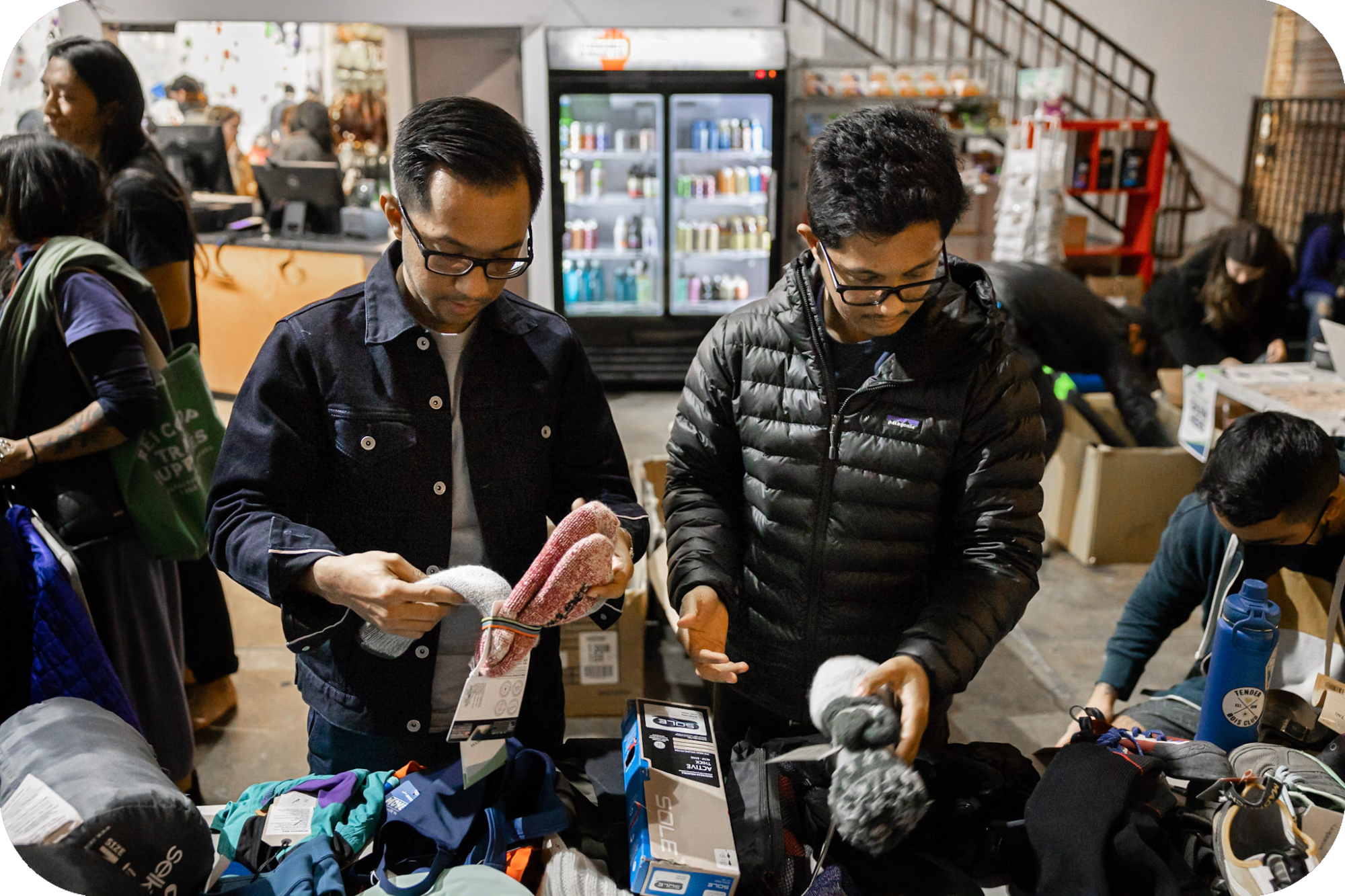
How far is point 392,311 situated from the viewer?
1330mm

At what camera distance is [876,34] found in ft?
26.9

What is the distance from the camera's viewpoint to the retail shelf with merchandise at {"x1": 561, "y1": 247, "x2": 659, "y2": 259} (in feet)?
21.9

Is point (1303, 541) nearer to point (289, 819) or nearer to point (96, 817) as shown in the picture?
point (289, 819)

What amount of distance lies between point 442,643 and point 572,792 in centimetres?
29

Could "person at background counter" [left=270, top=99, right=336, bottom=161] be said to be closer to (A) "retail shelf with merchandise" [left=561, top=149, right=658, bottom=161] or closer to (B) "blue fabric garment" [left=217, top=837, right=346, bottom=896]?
(A) "retail shelf with merchandise" [left=561, top=149, right=658, bottom=161]

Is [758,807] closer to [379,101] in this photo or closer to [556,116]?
[556,116]

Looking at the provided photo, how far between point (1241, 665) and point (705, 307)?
564cm

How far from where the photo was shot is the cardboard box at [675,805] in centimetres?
114

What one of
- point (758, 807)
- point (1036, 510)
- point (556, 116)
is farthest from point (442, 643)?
point (556, 116)

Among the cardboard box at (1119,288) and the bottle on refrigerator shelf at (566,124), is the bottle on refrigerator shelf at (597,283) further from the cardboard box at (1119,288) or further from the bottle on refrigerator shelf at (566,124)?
the cardboard box at (1119,288)

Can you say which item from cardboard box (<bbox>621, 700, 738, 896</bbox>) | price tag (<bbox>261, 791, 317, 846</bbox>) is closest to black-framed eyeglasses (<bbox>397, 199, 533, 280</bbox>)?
cardboard box (<bbox>621, 700, 738, 896</bbox>)

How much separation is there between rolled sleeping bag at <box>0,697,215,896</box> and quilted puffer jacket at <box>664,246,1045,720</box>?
709mm

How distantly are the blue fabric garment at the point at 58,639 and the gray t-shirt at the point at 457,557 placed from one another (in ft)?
2.17

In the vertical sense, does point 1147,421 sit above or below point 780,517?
below
